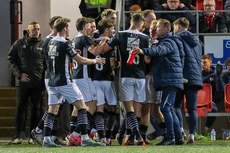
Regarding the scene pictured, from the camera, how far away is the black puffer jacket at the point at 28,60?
45.2 ft

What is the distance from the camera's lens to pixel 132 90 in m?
11.9

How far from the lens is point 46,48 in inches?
461

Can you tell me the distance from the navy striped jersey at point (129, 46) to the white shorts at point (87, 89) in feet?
1.94

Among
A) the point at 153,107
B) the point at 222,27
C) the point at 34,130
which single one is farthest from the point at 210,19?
the point at 34,130

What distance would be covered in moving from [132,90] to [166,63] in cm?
66

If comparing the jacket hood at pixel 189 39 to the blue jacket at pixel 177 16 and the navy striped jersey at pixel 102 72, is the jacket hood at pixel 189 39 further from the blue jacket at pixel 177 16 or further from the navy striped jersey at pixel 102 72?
the blue jacket at pixel 177 16

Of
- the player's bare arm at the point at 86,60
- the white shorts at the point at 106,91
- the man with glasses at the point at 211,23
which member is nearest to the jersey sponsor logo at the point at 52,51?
the player's bare arm at the point at 86,60

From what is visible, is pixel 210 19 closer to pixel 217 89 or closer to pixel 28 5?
pixel 217 89

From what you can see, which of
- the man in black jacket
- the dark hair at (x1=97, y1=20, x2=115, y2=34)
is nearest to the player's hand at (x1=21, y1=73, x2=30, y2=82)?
the man in black jacket

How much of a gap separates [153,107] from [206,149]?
6.33 feet

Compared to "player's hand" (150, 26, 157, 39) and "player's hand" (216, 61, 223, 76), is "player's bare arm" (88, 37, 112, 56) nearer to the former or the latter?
"player's hand" (150, 26, 157, 39)

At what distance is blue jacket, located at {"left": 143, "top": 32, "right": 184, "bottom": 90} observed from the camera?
11.7m

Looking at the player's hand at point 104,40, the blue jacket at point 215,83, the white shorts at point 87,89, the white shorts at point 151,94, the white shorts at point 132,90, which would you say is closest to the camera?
the white shorts at point 132,90

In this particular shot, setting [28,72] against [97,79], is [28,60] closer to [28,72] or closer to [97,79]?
[28,72]
